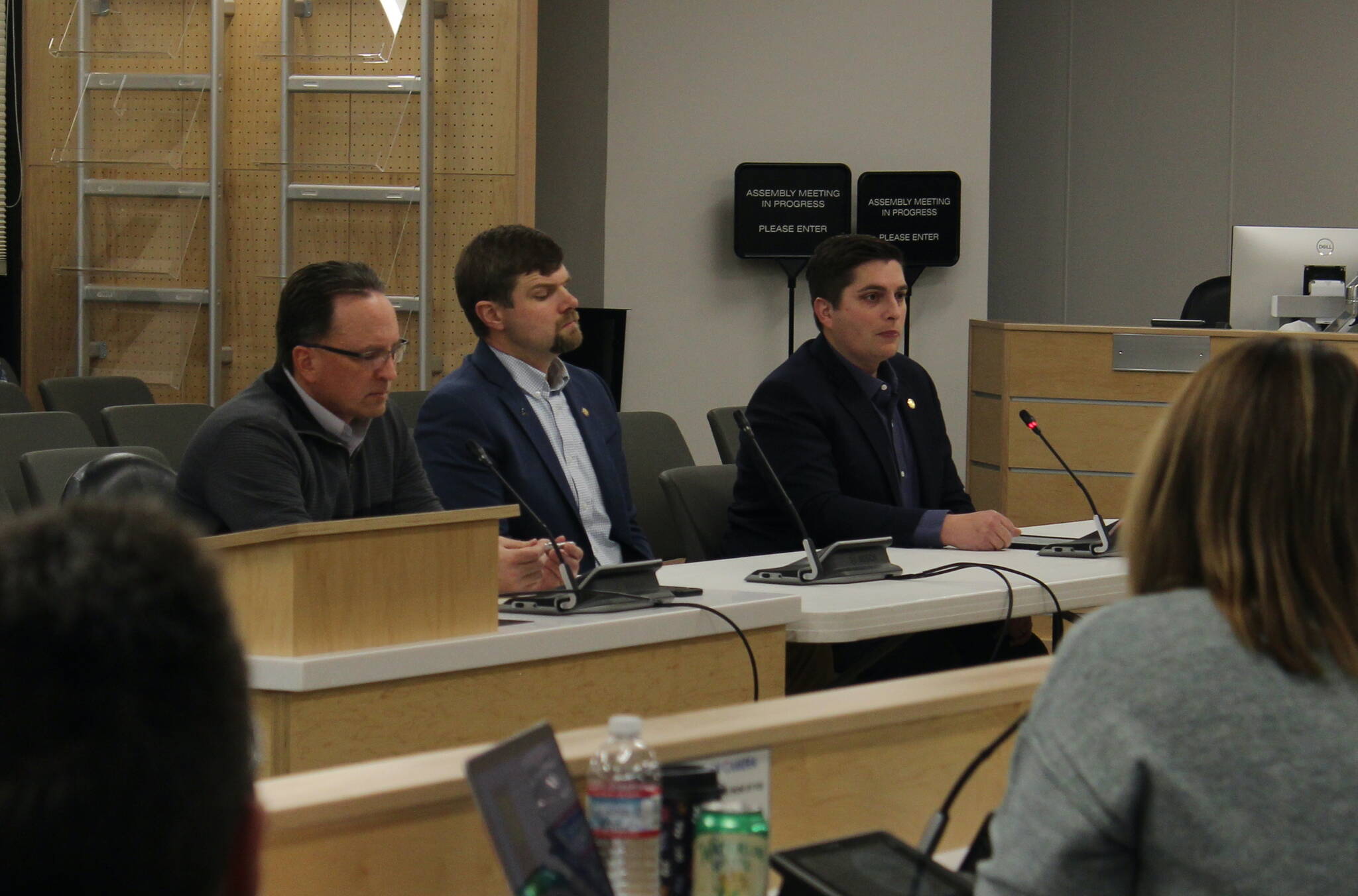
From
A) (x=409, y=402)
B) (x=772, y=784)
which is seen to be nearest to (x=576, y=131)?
(x=409, y=402)

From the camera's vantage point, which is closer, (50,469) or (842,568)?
(842,568)

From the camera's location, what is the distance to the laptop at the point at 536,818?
3.84 ft

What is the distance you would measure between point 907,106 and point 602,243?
5.29 ft

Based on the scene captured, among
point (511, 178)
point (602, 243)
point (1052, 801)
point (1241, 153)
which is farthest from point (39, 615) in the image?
point (1241, 153)

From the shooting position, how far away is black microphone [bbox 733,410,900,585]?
9.45ft

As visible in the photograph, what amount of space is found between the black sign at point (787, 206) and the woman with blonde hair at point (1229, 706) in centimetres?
604

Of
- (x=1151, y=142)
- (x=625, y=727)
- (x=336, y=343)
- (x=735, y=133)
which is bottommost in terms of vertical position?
(x=625, y=727)

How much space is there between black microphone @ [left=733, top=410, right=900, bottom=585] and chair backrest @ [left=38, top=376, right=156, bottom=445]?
3.16m

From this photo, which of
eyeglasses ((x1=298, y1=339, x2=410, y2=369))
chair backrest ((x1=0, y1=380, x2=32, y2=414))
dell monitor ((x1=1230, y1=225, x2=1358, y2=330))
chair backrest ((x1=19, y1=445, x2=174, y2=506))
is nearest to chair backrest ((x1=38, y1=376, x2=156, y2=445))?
chair backrest ((x1=0, y1=380, x2=32, y2=414))

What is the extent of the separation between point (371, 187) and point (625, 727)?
5.19 m

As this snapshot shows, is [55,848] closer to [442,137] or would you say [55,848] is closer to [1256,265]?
[1256,265]

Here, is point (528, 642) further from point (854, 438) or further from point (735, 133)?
point (735, 133)

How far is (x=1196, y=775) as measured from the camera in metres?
1.07

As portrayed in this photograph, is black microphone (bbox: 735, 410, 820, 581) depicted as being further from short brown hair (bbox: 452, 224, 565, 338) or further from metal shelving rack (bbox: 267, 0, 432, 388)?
metal shelving rack (bbox: 267, 0, 432, 388)
